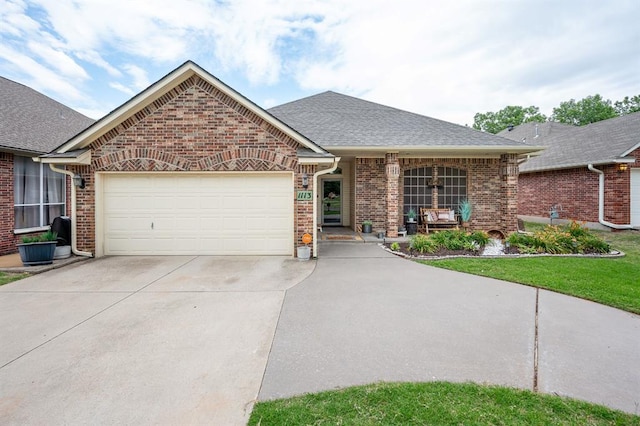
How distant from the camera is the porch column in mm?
11070

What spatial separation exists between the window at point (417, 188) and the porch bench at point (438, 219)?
0.42 metres

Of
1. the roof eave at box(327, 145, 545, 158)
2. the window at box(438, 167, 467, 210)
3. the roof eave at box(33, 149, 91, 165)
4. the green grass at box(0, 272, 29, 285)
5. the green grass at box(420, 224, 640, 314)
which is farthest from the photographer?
the window at box(438, 167, 467, 210)

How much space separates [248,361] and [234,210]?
574 centimetres

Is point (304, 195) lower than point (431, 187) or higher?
lower

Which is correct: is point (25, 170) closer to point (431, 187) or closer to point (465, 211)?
point (431, 187)

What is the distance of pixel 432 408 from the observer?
246 cm

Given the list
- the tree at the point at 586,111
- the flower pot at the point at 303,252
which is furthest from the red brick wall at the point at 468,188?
the tree at the point at 586,111

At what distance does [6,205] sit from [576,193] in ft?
68.8

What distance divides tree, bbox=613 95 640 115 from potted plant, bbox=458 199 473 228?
44101mm

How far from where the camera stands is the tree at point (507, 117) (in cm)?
4325

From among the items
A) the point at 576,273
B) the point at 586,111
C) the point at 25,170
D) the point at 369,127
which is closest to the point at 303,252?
the point at 576,273

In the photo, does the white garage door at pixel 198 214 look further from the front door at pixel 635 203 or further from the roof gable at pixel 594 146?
the front door at pixel 635 203

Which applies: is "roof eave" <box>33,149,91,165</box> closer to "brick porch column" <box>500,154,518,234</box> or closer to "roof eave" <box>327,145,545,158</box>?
"roof eave" <box>327,145,545,158</box>

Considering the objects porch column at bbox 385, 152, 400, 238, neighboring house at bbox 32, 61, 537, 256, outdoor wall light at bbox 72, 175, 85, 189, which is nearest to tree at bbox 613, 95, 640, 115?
porch column at bbox 385, 152, 400, 238
